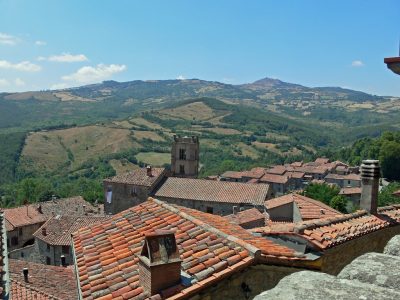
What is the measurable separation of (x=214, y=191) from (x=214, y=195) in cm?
63

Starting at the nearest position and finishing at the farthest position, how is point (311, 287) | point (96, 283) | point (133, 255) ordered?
point (311, 287) → point (96, 283) → point (133, 255)

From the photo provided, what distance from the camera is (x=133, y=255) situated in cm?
694

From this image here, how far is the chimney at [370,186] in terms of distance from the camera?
984cm

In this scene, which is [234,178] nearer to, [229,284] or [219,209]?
[219,209]

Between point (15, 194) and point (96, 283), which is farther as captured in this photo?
point (15, 194)

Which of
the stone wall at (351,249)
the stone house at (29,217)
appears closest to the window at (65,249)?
the stone house at (29,217)

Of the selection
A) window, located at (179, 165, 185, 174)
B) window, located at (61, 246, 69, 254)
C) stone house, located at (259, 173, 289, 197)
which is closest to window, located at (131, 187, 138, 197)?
window, located at (61, 246, 69, 254)

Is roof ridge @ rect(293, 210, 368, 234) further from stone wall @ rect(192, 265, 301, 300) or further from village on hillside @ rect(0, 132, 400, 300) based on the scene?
stone wall @ rect(192, 265, 301, 300)

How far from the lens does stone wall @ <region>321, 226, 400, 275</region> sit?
6.92 m

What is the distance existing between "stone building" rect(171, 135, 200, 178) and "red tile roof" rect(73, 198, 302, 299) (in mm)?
44700

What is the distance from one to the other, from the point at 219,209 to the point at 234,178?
61392 millimetres

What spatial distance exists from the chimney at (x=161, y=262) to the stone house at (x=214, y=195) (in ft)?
104

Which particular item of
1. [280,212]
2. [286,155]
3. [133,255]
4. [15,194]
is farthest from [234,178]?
[133,255]

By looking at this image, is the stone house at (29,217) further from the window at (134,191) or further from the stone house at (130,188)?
the window at (134,191)
